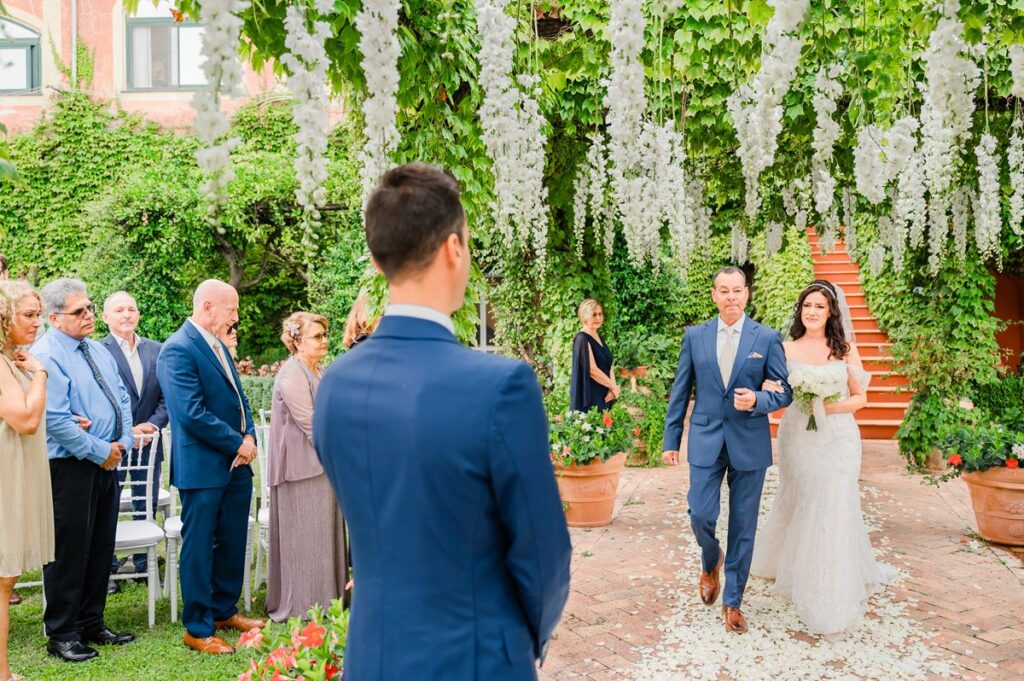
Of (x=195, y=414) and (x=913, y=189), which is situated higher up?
(x=913, y=189)

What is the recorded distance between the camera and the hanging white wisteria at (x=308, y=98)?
2.03 meters

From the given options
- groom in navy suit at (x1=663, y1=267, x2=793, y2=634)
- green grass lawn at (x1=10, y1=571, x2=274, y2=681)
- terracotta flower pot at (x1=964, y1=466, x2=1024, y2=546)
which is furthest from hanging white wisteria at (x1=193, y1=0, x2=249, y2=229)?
terracotta flower pot at (x1=964, y1=466, x2=1024, y2=546)

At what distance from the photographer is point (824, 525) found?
4.25m

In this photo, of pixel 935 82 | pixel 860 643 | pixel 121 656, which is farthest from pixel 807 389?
pixel 121 656

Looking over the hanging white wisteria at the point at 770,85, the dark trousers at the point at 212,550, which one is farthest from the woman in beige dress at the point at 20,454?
the hanging white wisteria at the point at 770,85

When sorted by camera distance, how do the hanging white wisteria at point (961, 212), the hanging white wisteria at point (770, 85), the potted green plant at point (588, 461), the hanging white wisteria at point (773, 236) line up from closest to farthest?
the hanging white wisteria at point (770, 85)
the potted green plant at point (588, 461)
the hanging white wisteria at point (961, 212)
the hanging white wisteria at point (773, 236)

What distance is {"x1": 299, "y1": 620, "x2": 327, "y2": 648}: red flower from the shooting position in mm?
2438

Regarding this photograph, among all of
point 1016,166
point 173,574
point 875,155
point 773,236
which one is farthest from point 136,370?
point 1016,166

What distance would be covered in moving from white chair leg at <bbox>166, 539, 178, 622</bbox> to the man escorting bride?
2.78 metres

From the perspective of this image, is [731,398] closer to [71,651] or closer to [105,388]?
[105,388]

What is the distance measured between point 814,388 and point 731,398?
0.44 metres

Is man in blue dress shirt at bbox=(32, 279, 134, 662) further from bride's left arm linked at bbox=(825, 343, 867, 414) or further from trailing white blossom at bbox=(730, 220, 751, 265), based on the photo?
trailing white blossom at bbox=(730, 220, 751, 265)

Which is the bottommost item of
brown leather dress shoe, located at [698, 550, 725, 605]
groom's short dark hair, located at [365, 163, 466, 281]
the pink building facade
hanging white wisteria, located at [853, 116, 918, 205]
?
brown leather dress shoe, located at [698, 550, 725, 605]

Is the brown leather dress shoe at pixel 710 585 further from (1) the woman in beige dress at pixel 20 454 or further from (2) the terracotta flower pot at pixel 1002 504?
(1) the woman in beige dress at pixel 20 454
